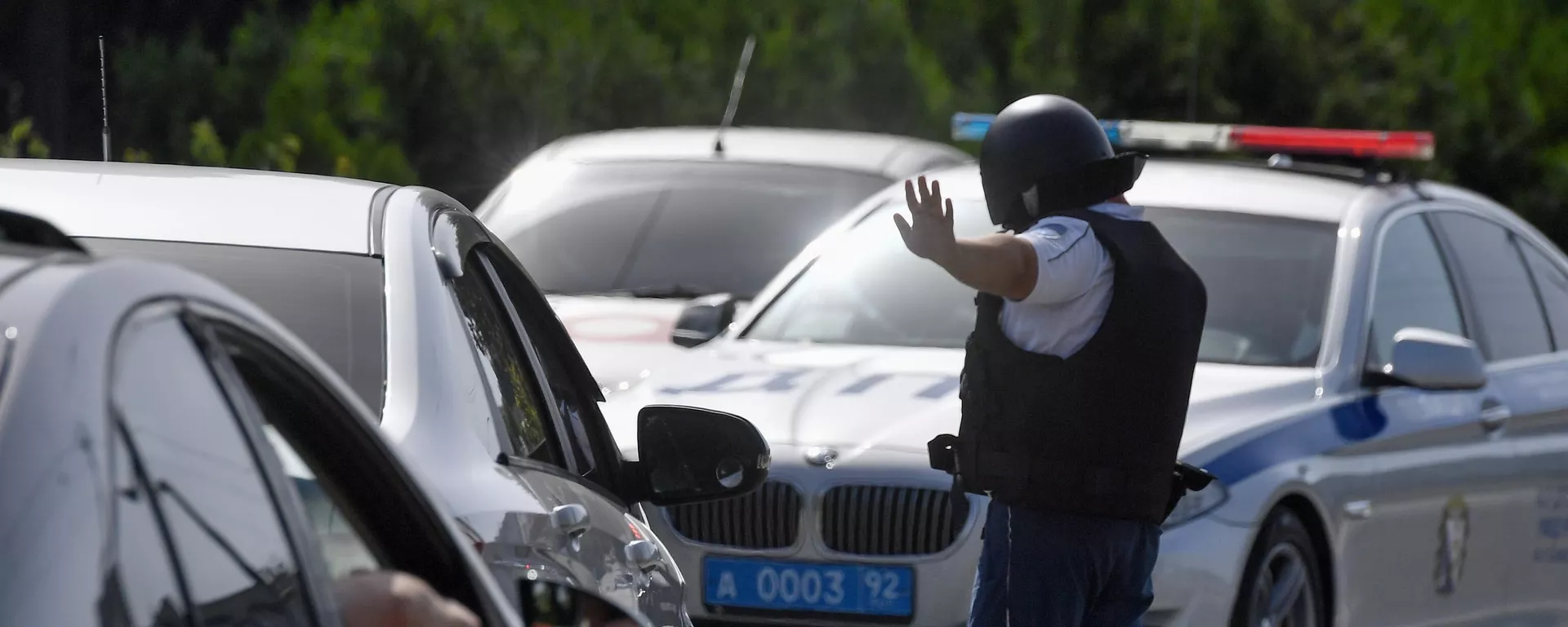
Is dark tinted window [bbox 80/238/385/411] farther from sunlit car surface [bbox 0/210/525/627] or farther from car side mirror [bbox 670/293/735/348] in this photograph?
car side mirror [bbox 670/293/735/348]

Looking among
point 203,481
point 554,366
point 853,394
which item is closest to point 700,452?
point 554,366

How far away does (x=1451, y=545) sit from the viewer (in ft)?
22.5

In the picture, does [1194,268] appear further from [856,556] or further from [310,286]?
[310,286]

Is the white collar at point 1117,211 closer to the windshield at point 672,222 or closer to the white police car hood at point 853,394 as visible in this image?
the white police car hood at point 853,394

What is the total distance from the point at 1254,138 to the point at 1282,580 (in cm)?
214

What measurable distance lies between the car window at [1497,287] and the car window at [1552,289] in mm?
51

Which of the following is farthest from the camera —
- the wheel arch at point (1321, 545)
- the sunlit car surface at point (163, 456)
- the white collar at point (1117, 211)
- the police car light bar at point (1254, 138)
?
the police car light bar at point (1254, 138)

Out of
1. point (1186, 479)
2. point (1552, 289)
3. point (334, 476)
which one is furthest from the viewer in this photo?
point (1552, 289)

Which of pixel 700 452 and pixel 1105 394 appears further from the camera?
pixel 1105 394

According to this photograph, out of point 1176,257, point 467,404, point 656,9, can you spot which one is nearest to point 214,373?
point 467,404

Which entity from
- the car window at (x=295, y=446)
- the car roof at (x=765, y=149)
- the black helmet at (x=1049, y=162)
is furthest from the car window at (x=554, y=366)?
the car roof at (x=765, y=149)

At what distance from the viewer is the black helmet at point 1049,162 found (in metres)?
4.71

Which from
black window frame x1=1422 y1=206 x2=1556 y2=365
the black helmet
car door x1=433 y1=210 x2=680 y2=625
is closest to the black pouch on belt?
the black helmet

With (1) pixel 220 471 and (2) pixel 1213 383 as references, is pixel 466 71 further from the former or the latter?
(1) pixel 220 471
